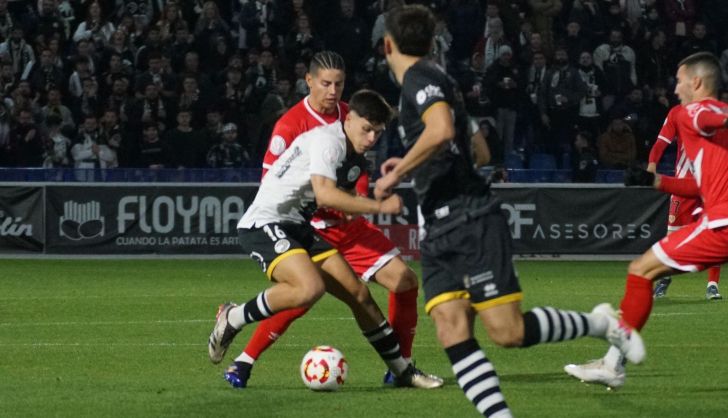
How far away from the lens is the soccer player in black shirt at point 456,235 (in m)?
7.16

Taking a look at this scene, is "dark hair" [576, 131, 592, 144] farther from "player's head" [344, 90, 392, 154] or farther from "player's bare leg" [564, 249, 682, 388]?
"player's head" [344, 90, 392, 154]

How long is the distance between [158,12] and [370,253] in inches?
635

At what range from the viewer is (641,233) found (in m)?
21.9

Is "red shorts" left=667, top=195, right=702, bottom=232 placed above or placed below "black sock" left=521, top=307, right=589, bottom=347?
below

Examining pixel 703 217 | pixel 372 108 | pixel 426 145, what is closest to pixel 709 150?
pixel 703 217

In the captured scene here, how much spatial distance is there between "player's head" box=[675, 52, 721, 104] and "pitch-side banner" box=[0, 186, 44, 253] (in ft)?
45.4

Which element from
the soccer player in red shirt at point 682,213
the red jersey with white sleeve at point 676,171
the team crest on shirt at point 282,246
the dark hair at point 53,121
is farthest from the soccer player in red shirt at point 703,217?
the dark hair at point 53,121

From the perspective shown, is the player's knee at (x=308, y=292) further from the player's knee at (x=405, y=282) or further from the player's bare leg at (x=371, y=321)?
the player's knee at (x=405, y=282)

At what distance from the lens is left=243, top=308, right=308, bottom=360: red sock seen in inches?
387

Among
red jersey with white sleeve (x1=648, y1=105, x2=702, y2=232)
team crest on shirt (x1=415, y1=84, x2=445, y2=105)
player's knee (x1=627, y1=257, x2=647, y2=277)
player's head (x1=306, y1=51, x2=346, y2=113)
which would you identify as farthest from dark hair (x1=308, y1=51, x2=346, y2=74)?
red jersey with white sleeve (x1=648, y1=105, x2=702, y2=232)

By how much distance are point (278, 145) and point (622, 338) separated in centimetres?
330

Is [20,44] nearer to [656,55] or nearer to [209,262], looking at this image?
[209,262]

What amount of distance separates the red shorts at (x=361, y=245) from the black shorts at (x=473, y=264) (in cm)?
255

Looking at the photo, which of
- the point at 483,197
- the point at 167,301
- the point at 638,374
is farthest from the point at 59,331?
the point at 483,197
